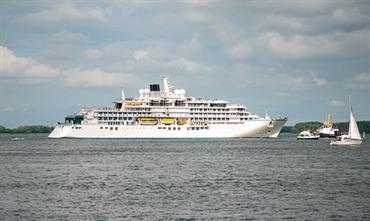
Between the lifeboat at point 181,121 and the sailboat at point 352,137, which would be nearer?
the sailboat at point 352,137

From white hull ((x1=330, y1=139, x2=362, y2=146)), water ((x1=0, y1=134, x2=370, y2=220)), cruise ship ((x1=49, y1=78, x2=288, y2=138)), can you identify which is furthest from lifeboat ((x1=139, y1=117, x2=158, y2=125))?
water ((x1=0, y1=134, x2=370, y2=220))

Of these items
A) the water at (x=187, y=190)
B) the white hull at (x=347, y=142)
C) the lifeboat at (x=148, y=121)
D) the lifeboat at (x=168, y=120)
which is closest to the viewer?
the water at (x=187, y=190)

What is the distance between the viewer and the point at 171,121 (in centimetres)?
16150

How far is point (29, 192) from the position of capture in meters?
52.8

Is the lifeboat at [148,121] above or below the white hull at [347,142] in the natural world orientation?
above

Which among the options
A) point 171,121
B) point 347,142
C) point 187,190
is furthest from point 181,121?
point 187,190

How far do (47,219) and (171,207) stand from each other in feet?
25.9

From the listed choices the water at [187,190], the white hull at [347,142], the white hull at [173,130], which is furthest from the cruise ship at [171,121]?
the water at [187,190]

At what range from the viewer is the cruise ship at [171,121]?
161375 millimetres

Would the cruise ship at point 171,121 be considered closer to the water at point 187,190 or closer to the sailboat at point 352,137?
the sailboat at point 352,137

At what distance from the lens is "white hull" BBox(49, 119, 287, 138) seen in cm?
16112

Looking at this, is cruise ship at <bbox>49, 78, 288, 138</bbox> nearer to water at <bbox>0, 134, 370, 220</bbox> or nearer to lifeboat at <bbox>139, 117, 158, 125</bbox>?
lifeboat at <bbox>139, 117, 158, 125</bbox>

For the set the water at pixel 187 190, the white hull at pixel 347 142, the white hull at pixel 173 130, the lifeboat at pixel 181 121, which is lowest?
the water at pixel 187 190

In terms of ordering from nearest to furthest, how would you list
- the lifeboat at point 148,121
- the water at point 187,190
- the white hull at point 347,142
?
the water at point 187,190 < the white hull at point 347,142 < the lifeboat at point 148,121
